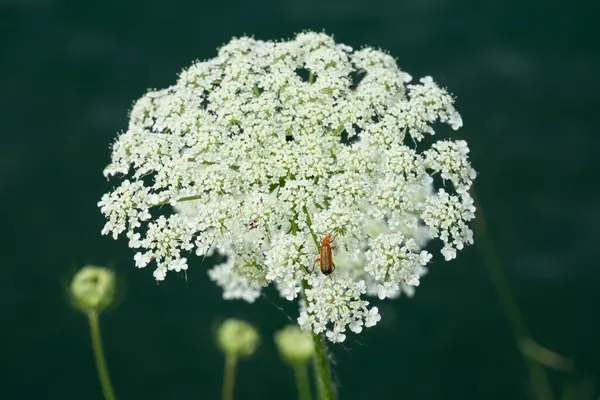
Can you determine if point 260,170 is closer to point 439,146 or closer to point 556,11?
point 439,146

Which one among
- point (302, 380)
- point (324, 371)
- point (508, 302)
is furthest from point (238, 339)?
point (508, 302)

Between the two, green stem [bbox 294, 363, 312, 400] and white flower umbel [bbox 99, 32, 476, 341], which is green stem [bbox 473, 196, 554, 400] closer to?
green stem [bbox 294, 363, 312, 400]

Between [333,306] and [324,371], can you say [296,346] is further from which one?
[333,306]

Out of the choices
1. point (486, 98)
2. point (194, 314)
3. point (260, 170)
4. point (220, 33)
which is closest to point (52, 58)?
point (220, 33)

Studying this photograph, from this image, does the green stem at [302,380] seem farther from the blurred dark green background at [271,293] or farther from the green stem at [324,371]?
the green stem at [324,371]

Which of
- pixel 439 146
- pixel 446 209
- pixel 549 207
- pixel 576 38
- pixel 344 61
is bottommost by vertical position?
pixel 446 209

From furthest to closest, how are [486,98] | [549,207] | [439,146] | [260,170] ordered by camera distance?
[486,98] < [549,207] < [439,146] < [260,170]

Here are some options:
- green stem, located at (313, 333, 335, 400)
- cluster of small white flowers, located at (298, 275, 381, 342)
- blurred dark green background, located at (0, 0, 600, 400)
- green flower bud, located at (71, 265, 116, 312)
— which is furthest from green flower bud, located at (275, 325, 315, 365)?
cluster of small white flowers, located at (298, 275, 381, 342)
